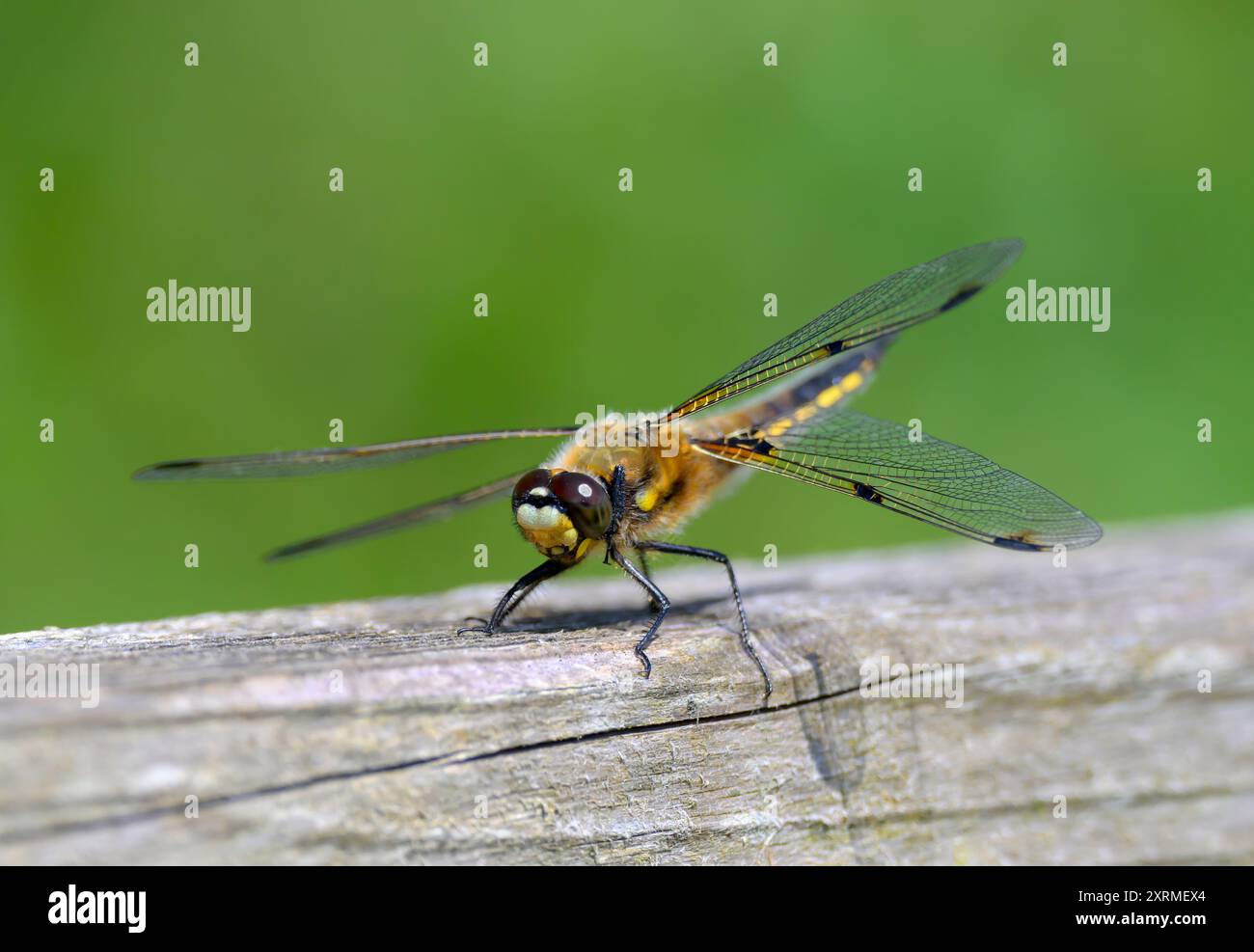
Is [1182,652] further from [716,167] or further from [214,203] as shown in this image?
[214,203]

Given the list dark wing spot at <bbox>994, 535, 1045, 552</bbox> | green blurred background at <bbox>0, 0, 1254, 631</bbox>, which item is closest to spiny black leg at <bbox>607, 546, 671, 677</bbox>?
dark wing spot at <bbox>994, 535, 1045, 552</bbox>

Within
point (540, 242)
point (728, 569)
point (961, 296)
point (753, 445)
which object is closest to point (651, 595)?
point (728, 569)

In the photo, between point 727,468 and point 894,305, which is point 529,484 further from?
point 894,305

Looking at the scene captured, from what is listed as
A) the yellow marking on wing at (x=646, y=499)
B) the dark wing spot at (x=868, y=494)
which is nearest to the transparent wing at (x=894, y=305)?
the yellow marking on wing at (x=646, y=499)

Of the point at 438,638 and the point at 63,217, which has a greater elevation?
the point at 63,217

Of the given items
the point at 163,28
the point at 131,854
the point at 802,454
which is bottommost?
the point at 131,854

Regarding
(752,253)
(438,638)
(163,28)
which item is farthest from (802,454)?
(163,28)
